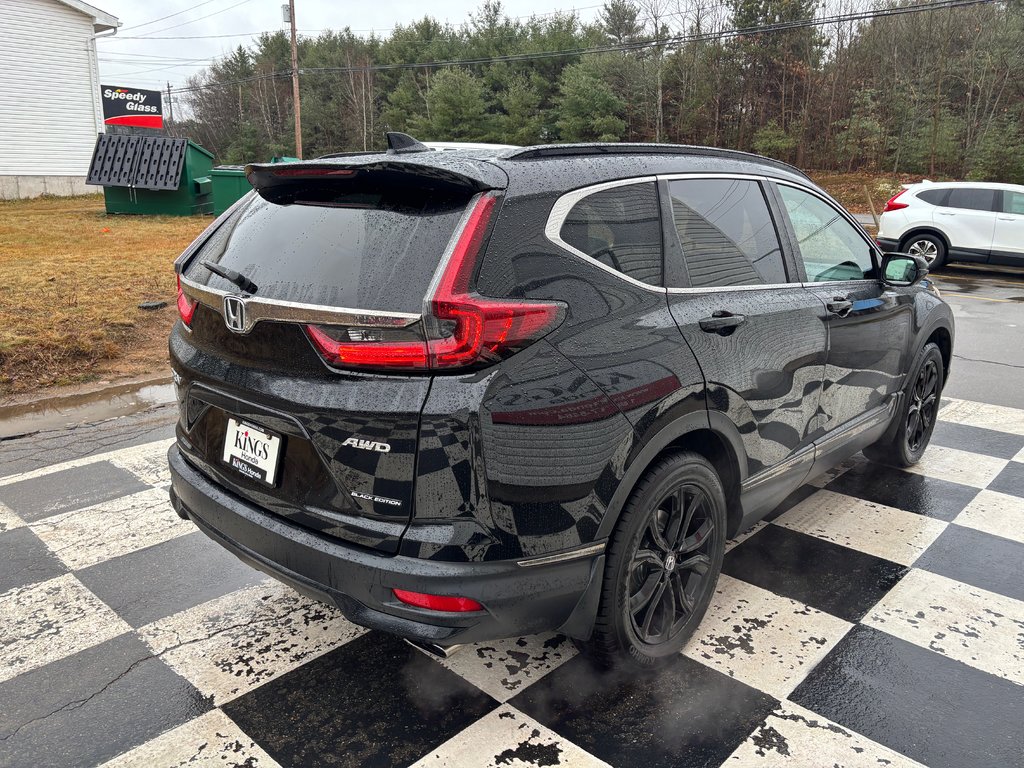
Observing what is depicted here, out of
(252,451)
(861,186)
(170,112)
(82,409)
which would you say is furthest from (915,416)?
(170,112)

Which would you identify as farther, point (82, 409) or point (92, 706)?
point (82, 409)

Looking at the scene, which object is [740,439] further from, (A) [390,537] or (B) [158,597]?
(B) [158,597]

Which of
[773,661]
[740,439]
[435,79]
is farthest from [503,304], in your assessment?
[435,79]

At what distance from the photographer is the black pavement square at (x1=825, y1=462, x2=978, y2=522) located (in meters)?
4.04

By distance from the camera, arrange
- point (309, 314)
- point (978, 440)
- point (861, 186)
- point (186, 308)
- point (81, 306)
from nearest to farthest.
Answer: point (309, 314) < point (186, 308) < point (978, 440) < point (81, 306) < point (861, 186)

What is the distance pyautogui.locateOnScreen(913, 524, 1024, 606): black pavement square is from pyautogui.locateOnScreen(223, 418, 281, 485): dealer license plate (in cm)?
282

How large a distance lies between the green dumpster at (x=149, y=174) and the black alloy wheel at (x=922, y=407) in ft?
57.2

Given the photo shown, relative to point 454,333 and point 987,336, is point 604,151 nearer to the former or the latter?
point 454,333

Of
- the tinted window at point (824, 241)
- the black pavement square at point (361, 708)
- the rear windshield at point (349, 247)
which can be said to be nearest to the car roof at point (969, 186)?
the tinted window at point (824, 241)

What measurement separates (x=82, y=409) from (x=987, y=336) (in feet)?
29.7

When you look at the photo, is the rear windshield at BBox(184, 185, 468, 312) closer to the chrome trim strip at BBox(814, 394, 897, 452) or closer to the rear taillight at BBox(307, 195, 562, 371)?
the rear taillight at BBox(307, 195, 562, 371)

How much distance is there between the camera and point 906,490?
4250 millimetres

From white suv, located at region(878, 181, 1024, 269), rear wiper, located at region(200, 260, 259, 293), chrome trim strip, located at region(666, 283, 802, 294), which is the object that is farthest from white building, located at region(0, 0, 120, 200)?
chrome trim strip, located at region(666, 283, 802, 294)

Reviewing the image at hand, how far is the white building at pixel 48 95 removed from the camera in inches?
930
